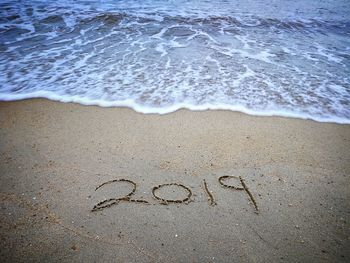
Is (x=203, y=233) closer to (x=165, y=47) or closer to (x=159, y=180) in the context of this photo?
(x=159, y=180)

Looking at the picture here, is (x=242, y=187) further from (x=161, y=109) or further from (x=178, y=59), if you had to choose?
(x=178, y=59)

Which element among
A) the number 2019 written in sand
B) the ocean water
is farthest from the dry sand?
the ocean water

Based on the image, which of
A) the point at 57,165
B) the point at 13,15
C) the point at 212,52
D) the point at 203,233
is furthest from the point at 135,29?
the point at 203,233

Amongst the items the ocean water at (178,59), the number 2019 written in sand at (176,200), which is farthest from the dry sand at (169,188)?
the ocean water at (178,59)

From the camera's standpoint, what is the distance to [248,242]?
1816 millimetres

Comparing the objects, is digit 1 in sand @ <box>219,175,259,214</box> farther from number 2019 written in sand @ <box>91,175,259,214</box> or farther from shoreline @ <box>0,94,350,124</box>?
shoreline @ <box>0,94,350,124</box>

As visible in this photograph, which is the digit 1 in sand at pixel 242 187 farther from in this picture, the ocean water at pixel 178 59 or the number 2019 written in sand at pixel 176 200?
the ocean water at pixel 178 59

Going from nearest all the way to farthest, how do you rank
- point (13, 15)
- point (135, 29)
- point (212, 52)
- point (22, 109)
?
point (22, 109) < point (212, 52) < point (135, 29) < point (13, 15)

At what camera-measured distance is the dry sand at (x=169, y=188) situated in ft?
5.84

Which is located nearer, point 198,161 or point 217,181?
point 217,181

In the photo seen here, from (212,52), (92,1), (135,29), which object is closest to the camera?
(212,52)

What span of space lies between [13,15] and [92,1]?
290 centimetres

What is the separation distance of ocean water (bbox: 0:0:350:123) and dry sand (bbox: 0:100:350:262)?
1.25ft

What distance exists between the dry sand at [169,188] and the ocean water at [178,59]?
0.38 metres
